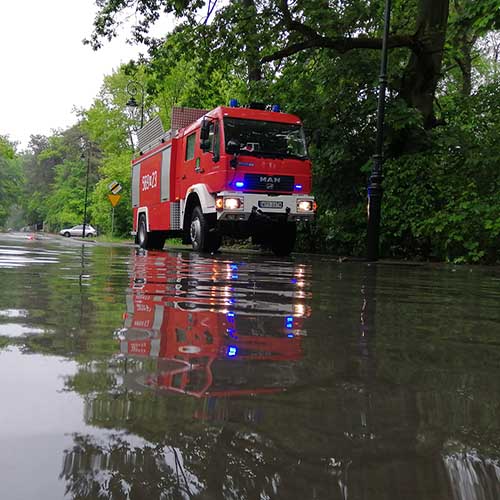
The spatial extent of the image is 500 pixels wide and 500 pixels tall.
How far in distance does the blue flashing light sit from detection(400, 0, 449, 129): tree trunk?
39.8ft

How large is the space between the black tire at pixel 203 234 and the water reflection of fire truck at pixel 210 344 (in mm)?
8225

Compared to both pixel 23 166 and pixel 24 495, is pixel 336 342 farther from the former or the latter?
pixel 23 166

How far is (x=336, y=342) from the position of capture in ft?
6.79

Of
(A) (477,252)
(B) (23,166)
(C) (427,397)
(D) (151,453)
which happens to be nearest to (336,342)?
(C) (427,397)

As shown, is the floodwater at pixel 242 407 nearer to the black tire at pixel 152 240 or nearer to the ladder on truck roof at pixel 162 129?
the ladder on truck roof at pixel 162 129

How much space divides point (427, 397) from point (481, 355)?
0.71m

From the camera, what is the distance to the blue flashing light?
1.73 m

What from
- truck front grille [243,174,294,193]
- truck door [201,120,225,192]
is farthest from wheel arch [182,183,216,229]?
truck front grille [243,174,294,193]

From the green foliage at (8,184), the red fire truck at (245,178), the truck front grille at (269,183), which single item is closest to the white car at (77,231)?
the green foliage at (8,184)

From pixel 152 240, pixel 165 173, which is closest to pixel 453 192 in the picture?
pixel 165 173

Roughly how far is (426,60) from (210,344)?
12558 mm

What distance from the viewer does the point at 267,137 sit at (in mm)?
11359

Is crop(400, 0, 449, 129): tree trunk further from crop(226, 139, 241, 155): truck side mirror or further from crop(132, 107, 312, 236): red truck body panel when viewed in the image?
crop(226, 139, 241, 155): truck side mirror

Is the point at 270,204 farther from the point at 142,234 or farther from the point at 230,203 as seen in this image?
the point at 142,234
